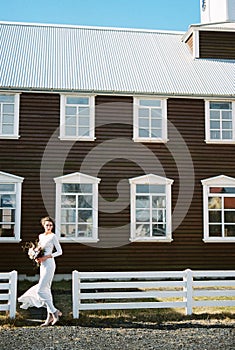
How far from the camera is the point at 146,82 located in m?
17.6

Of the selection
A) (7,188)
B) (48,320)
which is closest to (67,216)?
(7,188)

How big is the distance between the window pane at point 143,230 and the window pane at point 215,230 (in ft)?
6.84

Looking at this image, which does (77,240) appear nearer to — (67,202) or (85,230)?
(85,230)

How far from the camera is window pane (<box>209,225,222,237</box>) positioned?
16.9 metres

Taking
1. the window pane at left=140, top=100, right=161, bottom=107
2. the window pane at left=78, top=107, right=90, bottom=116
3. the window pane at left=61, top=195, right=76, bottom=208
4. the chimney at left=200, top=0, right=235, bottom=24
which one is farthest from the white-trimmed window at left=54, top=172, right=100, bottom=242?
the chimney at left=200, top=0, right=235, bottom=24

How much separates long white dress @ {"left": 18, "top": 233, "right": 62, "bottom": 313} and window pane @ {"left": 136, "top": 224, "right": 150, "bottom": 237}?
6893mm

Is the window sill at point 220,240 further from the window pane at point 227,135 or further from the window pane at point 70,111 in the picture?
the window pane at point 70,111

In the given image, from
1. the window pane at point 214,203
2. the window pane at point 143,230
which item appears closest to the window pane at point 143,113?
the window pane at point 214,203

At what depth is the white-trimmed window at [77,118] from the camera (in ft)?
54.3

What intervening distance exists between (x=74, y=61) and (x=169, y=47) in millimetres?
4188

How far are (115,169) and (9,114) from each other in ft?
12.4

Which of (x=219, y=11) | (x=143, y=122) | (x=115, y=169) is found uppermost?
(x=219, y=11)

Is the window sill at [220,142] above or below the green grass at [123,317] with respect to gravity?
above

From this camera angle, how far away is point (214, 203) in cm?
1706
